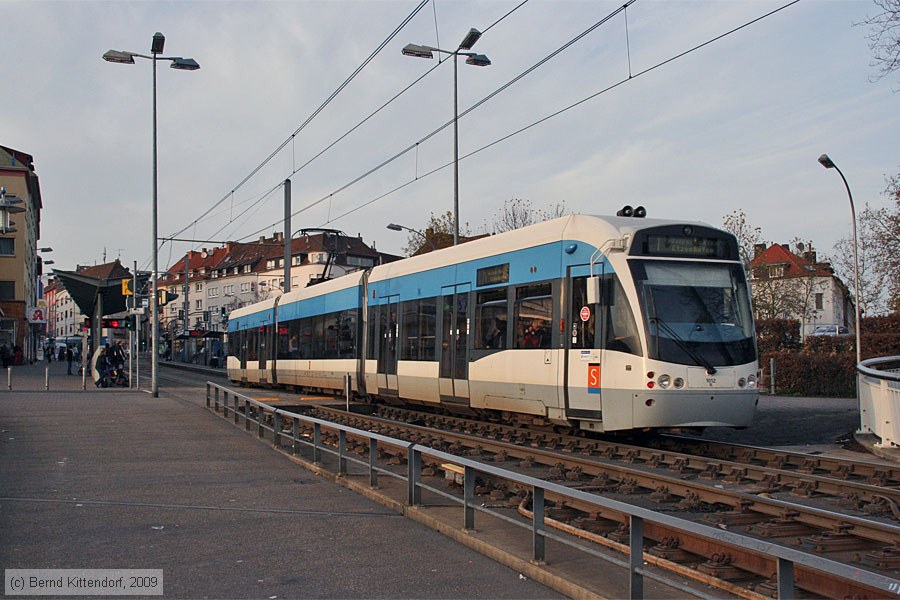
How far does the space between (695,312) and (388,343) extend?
909cm

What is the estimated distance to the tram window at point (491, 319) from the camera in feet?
49.9

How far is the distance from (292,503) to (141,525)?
1.64 m

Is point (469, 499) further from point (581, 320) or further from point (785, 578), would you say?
point (581, 320)

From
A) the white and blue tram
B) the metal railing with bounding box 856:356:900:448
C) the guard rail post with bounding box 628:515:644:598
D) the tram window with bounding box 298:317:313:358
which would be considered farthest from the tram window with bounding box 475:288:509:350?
the tram window with bounding box 298:317:313:358

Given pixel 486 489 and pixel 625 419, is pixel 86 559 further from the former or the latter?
pixel 625 419

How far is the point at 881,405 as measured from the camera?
44.2ft

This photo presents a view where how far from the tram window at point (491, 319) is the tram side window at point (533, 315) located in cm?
45

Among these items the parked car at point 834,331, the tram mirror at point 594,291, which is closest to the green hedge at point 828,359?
→ the parked car at point 834,331

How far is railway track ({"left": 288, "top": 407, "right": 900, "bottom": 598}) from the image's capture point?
6.17 metres

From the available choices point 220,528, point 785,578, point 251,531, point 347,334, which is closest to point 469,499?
point 251,531

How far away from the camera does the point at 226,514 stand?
8773 mm

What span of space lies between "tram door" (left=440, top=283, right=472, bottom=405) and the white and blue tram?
36 millimetres

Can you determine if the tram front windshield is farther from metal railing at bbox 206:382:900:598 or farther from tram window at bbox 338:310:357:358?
tram window at bbox 338:310:357:358

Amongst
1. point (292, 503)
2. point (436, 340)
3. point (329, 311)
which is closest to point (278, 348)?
point (329, 311)
